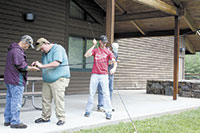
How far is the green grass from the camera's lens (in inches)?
173

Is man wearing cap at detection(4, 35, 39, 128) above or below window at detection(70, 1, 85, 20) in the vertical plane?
below

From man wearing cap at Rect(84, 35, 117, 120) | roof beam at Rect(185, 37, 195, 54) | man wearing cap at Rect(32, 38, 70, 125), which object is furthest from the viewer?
roof beam at Rect(185, 37, 195, 54)

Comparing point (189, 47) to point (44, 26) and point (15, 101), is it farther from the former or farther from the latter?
point (15, 101)

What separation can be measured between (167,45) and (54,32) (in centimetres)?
895

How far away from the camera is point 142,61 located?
14.0 metres

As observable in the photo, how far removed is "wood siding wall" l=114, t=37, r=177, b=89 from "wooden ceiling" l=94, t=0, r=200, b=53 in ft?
5.24

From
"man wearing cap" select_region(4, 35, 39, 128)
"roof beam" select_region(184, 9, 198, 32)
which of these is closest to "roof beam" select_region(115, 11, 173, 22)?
"roof beam" select_region(184, 9, 198, 32)

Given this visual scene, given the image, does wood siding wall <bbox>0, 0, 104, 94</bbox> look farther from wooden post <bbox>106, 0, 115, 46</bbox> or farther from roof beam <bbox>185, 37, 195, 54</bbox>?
roof beam <bbox>185, 37, 195, 54</bbox>

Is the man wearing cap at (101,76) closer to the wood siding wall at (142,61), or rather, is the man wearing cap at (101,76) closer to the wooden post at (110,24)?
the wooden post at (110,24)

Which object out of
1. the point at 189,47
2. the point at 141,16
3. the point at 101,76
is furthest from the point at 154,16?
the point at 189,47

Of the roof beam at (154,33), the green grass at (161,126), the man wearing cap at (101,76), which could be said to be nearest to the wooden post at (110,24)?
the man wearing cap at (101,76)

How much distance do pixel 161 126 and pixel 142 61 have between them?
30.6 feet

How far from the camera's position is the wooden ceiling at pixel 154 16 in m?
8.49

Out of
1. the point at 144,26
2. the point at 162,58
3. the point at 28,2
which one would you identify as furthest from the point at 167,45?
the point at 28,2
